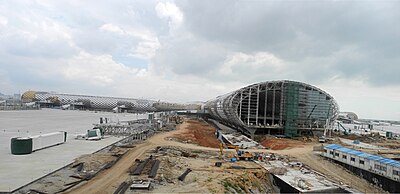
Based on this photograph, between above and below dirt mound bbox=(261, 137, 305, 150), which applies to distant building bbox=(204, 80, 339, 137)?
above

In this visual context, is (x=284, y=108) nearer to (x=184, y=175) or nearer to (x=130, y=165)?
(x=184, y=175)

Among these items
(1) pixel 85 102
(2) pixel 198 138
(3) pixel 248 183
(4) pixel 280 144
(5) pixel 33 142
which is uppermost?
(1) pixel 85 102

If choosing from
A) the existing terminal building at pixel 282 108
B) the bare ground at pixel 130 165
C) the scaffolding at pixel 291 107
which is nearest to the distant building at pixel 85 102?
the existing terminal building at pixel 282 108

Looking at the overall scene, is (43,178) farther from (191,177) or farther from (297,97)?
(297,97)

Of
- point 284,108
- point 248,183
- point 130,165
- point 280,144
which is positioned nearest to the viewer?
point 248,183

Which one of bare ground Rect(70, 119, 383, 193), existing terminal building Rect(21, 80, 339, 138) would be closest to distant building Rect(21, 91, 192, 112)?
existing terminal building Rect(21, 80, 339, 138)

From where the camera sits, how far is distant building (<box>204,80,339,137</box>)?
166 feet

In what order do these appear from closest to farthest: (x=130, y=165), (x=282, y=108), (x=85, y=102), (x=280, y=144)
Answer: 1. (x=130, y=165)
2. (x=280, y=144)
3. (x=282, y=108)
4. (x=85, y=102)

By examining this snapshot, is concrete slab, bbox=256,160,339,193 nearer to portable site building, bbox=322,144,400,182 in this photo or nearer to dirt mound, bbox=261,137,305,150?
portable site building, bbox=322,144,400,182

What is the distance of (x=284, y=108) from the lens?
52.6 m

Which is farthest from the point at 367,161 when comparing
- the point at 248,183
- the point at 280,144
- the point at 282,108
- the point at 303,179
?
the point at 282,108

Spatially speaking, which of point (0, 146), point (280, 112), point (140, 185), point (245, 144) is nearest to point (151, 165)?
point (140, 185)

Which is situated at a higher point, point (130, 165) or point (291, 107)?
point (291, 107)

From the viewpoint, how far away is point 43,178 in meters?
16.4
